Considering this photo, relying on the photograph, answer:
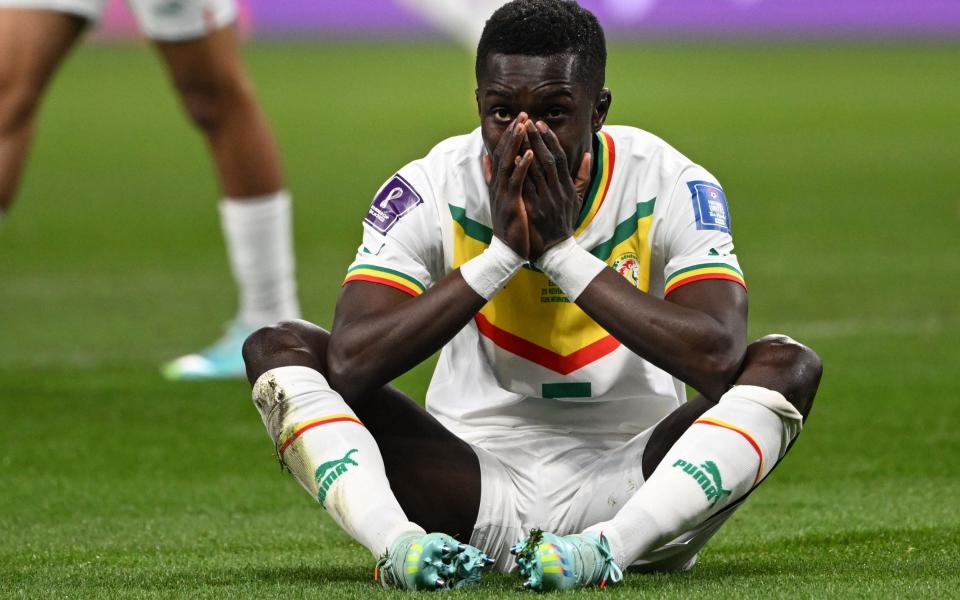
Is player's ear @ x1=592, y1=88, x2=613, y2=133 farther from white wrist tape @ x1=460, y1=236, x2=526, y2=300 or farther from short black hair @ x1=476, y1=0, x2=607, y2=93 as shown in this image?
white wrist tape @ x1=460, y1=236, x2=526, y2=300

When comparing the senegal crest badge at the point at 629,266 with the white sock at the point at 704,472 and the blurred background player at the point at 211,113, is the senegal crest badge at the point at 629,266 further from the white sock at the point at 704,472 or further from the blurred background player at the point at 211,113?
the blurred background player at the point at 211,113

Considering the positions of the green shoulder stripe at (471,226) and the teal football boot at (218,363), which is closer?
the green shoulder stripe at (471,226)

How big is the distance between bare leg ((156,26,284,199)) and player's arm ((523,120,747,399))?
10.7 ft

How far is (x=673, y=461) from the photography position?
3.63 metres

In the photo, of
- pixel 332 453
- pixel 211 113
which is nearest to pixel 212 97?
pixel 211 113

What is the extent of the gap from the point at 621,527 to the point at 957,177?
12241 mm

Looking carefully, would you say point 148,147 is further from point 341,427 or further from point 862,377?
point 341,427

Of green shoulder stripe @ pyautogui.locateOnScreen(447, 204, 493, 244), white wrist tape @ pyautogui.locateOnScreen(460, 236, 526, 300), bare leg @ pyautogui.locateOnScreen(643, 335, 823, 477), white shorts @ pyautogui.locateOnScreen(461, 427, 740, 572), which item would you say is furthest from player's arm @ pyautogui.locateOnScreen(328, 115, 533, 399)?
bare leg @ pyautogui.locateOnScreen(643, 335, 823, 477)

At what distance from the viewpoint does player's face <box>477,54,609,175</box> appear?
151 inches

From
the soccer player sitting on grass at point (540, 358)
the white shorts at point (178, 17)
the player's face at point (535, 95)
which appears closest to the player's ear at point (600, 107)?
the soccer player sitting on grass at point (540, 358)

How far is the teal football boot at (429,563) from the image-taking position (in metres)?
3.46

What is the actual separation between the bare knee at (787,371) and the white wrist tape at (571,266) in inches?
14.4

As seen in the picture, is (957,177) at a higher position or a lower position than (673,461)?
lower

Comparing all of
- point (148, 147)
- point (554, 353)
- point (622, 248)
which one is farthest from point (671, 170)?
point (148, 147)
